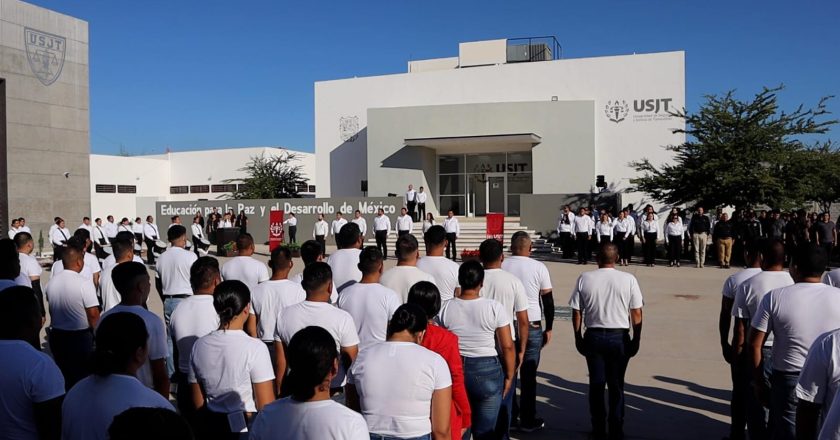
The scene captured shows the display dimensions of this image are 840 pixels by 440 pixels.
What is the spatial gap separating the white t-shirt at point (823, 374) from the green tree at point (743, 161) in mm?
17301

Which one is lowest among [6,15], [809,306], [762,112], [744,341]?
[744,341]

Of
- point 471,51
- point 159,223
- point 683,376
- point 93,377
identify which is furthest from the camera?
point 471,51

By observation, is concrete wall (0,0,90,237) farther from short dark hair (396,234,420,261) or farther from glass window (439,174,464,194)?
short dark hair (396,234,420,261)

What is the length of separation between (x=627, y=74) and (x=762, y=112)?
337 inches

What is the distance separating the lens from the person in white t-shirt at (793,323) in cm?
390

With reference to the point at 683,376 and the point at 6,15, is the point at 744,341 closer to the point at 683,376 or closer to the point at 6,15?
the point at 683,376

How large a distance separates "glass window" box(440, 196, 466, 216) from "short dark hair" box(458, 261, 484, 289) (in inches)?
1016

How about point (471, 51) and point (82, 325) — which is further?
point (471, 51)

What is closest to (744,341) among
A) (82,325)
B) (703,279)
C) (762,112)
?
(82,325)

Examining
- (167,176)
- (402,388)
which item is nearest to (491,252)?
(402,388)

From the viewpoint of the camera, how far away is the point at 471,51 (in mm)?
32312

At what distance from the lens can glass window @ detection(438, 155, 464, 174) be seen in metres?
30.2

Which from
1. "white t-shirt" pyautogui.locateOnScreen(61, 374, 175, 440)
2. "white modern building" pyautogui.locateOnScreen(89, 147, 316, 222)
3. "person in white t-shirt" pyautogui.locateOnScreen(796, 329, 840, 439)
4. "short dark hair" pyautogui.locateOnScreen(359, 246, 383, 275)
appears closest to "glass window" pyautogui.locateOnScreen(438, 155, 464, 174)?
"white modern building" pyautogui.locateOnScreen(89, 147, 316, 222)

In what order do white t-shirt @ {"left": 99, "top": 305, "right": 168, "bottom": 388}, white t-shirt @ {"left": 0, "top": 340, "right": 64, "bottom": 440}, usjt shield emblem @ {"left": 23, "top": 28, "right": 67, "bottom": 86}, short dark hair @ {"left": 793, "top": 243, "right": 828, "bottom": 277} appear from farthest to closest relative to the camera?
usjt shield emblem @ {"left": 23, "top": 28, "right": 67, "bottom": 86}
short dark hair @ {"left": 793, "top": 243, "right": 828, "bottom": 277}
white t-shirt @ {"left": 99, "top": 305, "right": 168, "bottom": 388}
white t-shirt @ {"left": 0, "top": 340, "right": 64, "bottom": 440}
